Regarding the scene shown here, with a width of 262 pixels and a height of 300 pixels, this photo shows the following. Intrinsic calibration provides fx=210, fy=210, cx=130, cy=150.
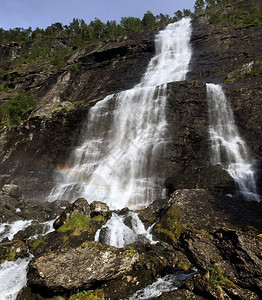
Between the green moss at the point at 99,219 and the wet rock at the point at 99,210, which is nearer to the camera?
the green moss at the point at 99,219

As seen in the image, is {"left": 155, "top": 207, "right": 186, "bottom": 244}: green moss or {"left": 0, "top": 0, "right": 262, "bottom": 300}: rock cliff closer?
{"left": 0, "top": 0, "right": 262, "bottom": 300}: rock cliff

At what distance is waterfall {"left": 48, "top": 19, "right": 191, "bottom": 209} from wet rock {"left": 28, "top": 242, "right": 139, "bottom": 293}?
326 inches

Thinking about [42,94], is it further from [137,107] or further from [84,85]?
[137,107]

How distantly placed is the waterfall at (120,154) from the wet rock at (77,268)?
8284mm

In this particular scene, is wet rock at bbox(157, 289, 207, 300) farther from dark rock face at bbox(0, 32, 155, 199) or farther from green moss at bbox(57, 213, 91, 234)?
dark rock face at bbox(0, 32, 155, 199)

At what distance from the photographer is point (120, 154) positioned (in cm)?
1900

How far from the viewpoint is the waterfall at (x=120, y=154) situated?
15.9m

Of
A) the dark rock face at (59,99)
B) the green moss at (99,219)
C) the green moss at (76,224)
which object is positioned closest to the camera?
the green moss at (76,224)

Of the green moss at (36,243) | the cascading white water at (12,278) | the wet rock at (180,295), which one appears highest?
the green moss at (36,243)

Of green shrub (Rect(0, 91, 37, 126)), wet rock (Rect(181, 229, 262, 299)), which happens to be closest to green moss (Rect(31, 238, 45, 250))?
wet rock (Rect(181, 229, 262, 299))

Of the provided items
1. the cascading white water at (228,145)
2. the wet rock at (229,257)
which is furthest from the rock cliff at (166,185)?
the cascading white water at (228,145)

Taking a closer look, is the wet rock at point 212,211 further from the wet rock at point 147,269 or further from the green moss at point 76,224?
the green moss at point 76,224

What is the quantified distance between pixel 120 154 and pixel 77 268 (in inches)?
529

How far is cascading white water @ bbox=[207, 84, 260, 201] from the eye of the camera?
1254 cm
